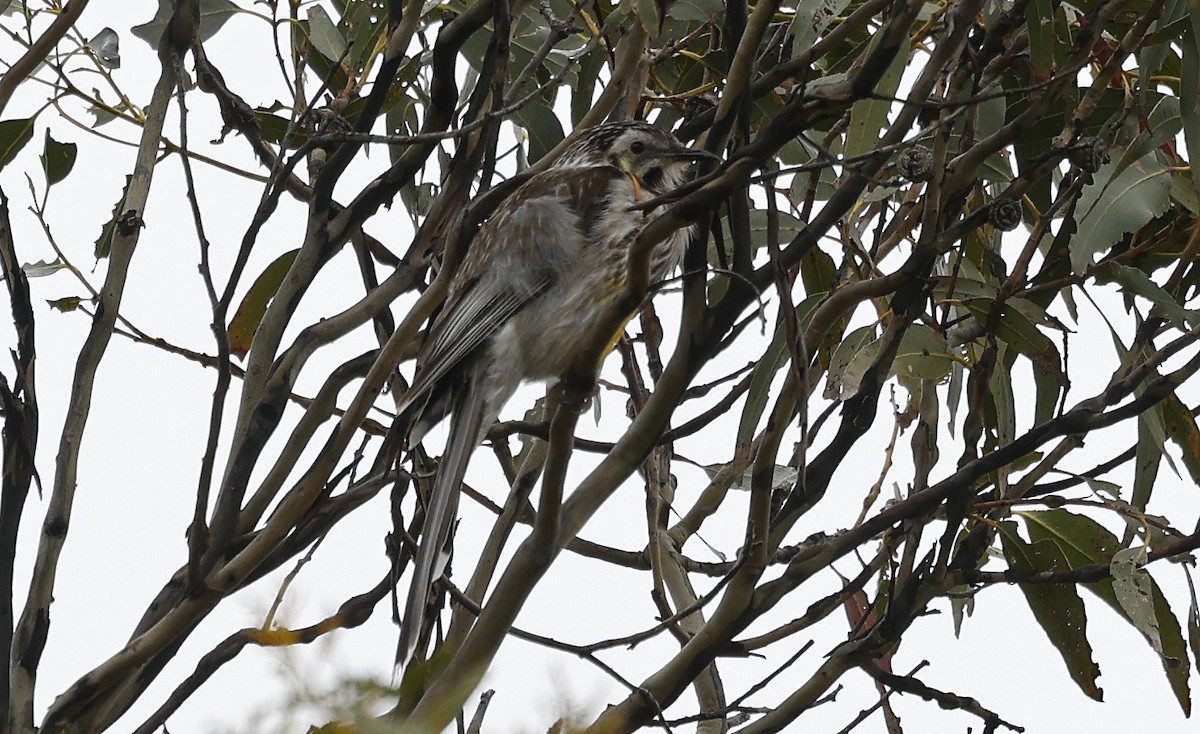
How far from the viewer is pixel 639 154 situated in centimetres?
277

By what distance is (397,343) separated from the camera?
2018mm

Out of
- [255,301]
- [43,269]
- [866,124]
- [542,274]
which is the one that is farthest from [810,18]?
[43,269]

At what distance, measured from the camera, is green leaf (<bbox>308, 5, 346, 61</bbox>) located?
8.19 ft

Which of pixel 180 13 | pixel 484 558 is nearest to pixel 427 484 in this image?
pixel 484 558

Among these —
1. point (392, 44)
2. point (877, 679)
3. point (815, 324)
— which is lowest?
point (877, 679)

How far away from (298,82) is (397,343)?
0.60 metres

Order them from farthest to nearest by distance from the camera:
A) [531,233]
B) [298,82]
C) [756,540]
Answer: [531,233]
[298,82]
[756,540]

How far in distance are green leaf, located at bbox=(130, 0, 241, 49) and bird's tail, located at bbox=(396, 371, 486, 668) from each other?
764mm

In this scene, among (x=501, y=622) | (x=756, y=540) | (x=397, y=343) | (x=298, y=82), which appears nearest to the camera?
(x=501, y=622)

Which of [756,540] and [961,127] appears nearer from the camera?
[756,540]

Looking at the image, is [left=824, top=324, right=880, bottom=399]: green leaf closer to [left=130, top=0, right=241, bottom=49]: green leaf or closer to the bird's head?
the bird's head

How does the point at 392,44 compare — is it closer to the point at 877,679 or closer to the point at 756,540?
the point at 756,540

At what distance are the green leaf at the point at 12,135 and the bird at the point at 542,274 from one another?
785 millimetres

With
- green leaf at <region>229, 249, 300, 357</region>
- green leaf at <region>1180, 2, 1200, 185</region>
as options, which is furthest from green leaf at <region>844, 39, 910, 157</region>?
green leaf at <region>229, 249, 300, 357</region>
